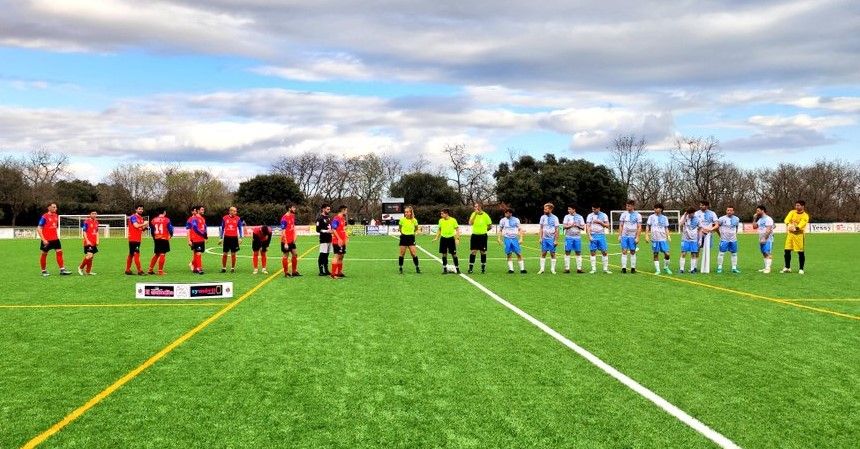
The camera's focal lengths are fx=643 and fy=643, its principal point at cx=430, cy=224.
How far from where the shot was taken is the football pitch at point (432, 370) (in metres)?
4.91

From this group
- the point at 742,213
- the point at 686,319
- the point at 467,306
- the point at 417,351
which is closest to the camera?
the point at 417,351

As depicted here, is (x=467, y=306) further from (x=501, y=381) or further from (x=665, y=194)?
(x=665, y=194)

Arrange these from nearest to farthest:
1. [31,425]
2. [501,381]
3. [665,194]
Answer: [31,425]
[501,381]
[665,194]

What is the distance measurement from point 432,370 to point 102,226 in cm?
5364

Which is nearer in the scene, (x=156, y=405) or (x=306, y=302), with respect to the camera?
(x=156, y=405)

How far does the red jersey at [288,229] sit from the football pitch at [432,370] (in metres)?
3.83

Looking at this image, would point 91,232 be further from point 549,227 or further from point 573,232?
point 573,232

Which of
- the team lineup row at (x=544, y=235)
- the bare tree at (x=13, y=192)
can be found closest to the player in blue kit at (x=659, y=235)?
the team lineup row at (x=544, y=235)

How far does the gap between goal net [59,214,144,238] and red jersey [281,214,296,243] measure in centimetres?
4120

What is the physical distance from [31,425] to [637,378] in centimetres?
536

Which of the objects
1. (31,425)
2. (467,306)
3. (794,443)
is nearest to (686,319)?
(467,306)

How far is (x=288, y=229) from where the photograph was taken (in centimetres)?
1695

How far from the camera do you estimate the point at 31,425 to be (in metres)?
5.02

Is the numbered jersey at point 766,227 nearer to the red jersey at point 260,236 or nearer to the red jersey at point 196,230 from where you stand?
the red jersey at point 260,236
